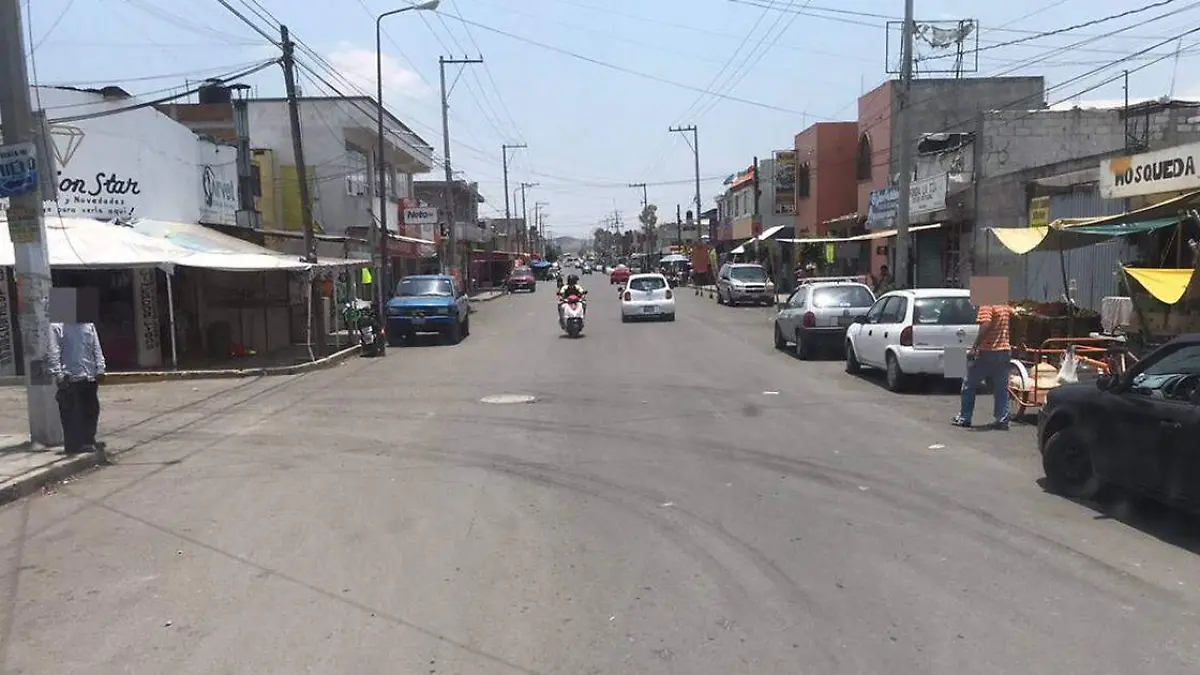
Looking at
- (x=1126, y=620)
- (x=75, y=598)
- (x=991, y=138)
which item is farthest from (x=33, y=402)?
(x=991, y=138)

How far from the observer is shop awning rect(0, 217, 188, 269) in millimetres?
16625

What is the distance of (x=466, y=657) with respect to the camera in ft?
15.4

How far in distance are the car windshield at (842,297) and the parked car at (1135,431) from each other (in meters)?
11.7

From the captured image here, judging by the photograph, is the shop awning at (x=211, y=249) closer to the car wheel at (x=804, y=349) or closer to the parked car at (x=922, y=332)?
the car wheel at (x=804, y=349)

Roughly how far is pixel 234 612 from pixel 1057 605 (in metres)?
4.47

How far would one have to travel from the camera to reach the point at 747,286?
4169 centimetres

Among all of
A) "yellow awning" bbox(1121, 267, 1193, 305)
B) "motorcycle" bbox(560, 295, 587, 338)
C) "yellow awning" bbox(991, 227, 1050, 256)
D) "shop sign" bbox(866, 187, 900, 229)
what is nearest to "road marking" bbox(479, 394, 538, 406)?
"yellow awning" bbox(991, 227, 1050, 256)

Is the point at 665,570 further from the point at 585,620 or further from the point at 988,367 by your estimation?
the point at 988,367

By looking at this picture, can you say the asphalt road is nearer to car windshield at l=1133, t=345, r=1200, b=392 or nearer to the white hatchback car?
car windshield at l=1133, t=345, r=1200, b=392

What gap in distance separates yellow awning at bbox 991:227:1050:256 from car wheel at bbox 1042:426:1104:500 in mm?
6090

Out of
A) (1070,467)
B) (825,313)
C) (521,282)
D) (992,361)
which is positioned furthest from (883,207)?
(521,282)

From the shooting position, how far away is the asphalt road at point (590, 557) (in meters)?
4.78

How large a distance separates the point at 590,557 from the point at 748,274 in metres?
36.8

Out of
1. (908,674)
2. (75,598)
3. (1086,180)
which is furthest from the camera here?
(1086,180)
